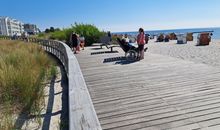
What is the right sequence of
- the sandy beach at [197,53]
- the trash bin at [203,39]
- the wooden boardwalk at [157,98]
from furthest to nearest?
the trash bin at [203,39] → the sandy beach at [197,53] → the wooden boardwalk at [157,98]

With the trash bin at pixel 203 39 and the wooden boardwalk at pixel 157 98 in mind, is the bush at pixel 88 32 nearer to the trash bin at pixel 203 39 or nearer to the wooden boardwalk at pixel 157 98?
the trash bin at pixel 203 39

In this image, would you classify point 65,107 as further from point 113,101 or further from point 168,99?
point 168,99

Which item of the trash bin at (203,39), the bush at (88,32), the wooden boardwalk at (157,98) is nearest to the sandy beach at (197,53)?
the trash bin at (203,39)

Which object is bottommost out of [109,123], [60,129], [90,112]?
[60,129]

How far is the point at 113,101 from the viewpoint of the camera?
5.23 m

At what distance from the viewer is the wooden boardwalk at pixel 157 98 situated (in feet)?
13.3

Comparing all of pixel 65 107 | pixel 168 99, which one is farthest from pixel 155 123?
pixel 65 107

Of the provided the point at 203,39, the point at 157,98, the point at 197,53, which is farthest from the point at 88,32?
the point at 157,98

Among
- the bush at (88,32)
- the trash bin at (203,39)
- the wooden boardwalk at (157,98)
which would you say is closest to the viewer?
the wooden boardwalk at (157,98)

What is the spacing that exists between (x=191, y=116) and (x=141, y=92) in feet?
5.46

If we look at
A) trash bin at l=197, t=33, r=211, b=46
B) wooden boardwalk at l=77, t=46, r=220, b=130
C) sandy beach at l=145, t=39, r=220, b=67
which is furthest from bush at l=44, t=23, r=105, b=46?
wooden boardwalk at l=77, t=46, r=220, b=130

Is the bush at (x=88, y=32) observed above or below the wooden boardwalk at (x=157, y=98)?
above

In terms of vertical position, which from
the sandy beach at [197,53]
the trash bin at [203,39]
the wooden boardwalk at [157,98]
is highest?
the trash bin at [203,39]

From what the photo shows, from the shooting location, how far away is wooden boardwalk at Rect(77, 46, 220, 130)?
4.05 m
